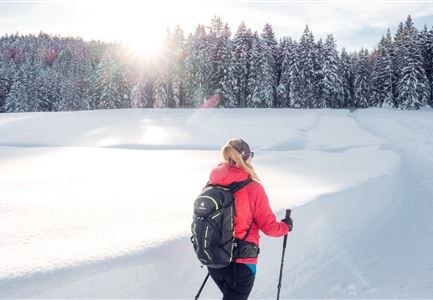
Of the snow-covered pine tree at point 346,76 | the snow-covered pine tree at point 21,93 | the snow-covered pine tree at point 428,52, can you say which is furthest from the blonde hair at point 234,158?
the snow-covered pine tree at point 21,93

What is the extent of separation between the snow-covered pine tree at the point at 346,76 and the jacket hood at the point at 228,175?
219 ft

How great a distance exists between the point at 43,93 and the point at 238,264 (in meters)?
81.4

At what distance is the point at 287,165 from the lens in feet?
43.1

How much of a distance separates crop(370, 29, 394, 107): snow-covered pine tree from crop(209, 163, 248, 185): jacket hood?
205 feet

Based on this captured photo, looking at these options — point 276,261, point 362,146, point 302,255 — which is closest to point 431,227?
point 302,255

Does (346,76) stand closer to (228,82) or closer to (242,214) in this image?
(228,82)

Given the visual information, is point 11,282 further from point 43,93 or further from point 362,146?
point 43,93

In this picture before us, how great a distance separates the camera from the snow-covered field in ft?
16.0

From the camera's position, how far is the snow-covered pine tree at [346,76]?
2685 inches

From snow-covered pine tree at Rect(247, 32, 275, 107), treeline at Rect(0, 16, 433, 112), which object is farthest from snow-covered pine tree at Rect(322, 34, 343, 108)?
snow-covered pine tree at Rect(247, 32, 275, 107)

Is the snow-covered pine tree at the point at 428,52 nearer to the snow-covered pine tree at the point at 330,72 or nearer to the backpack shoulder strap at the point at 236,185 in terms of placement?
the snow-covered pine tree at the point at 330,72

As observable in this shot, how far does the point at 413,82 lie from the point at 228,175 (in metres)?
58.3

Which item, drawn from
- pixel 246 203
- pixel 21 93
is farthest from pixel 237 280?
pixel 21 93

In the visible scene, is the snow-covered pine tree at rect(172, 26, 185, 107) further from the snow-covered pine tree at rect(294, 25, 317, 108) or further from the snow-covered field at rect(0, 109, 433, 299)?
the snow-covered field at rect(0, 109, 433, 299)
